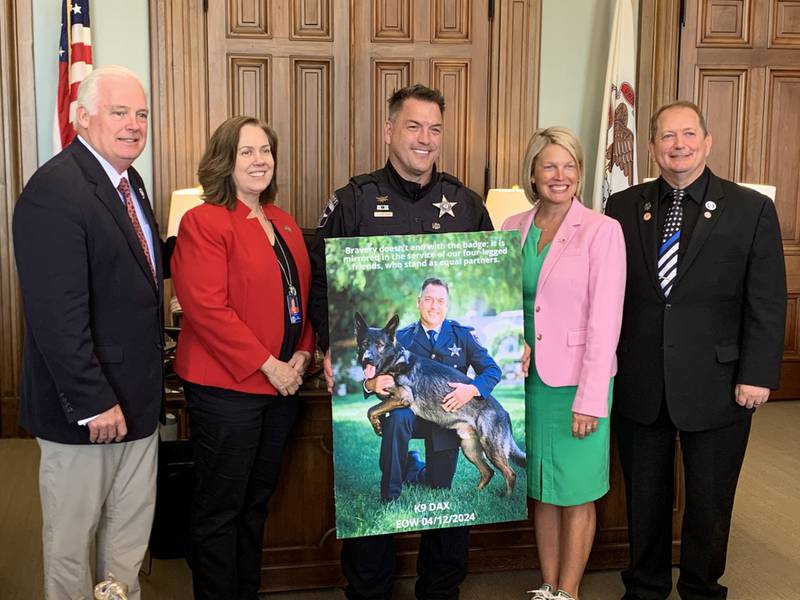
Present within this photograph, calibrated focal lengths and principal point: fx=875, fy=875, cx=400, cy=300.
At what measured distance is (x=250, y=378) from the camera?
2.57 meters

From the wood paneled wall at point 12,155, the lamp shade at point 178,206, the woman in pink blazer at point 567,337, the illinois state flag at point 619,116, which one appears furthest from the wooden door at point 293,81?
the woman in pink blazer at point 567,337

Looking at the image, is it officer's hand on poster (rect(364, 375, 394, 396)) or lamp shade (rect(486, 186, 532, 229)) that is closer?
officer's hand on poster (rect(364, 375, 394, 396))

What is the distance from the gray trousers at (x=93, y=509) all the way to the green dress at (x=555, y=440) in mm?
1157

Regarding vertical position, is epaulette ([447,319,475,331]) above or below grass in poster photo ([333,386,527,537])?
above

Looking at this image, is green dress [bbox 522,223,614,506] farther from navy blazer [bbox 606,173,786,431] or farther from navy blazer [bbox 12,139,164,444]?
navy blazer [bbox 12,139,164,444]


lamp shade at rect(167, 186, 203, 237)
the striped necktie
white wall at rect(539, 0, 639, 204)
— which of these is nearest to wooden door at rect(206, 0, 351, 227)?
lamp shade at rect(167, 186, 203, 237)

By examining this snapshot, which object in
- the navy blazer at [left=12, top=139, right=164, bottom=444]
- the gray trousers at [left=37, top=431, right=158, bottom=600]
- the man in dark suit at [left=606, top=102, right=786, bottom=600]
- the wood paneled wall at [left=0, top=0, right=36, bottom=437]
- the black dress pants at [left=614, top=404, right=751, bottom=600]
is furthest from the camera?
the wood paneled wall at [left=0, top=0, right=36, bottom=437]

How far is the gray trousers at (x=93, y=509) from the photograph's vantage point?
2.29 metres

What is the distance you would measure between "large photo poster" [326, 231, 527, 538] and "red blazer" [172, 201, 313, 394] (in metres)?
0.21

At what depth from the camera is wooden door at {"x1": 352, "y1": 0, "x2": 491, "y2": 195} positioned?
5020mm

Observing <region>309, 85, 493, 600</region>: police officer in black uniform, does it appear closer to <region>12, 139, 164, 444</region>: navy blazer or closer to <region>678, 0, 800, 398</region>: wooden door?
<region>12, 139, 164, 444</region>: navy blazer

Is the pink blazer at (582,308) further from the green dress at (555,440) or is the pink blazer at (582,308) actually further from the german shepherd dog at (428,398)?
the german shepherd dog at (428,398)

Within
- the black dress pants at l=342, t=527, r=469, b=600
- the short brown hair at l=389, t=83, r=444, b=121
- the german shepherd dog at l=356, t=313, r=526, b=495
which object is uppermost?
the short brown hair at l=389, t=83, r=444, b=121

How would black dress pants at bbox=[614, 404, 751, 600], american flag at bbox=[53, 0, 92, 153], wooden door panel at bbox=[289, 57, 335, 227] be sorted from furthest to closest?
wooden door panel at bbox=[289, 57, 335, 227] < american flag at bbox=[53, 0, 92, 153] < black dress pants at bbox=[614, 404, 751, 600]
